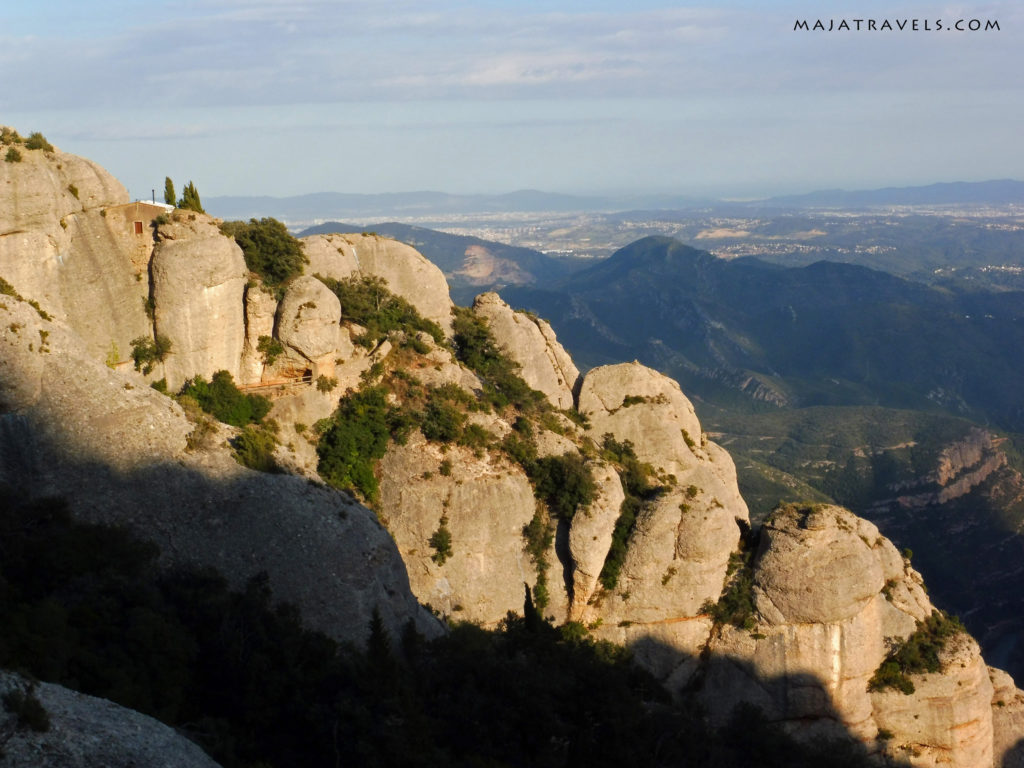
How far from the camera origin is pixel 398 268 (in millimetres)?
51500

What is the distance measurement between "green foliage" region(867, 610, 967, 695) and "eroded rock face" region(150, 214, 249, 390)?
32.6 metres

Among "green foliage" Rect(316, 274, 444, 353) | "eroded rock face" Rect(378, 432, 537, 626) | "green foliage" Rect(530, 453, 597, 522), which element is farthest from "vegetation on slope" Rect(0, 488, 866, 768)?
"green foliage" Rect(316, 274, 444, 353)

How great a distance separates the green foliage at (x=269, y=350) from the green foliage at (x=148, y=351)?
4.17 m

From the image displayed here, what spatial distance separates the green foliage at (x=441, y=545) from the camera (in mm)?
40125

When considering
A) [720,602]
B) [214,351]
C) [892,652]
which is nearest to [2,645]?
[214,351]

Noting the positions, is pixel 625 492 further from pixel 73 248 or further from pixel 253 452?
pixel 73 248

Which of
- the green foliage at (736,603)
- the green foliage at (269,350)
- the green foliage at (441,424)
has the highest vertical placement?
the green foliage at (269,350)

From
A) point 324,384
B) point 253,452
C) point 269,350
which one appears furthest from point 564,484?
point 269,350

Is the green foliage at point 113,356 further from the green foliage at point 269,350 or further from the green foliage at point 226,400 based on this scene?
the green foliage at point 269,350

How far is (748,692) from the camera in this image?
40781mm

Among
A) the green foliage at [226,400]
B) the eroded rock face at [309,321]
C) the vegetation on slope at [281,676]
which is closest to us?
the vegetation on slope at [281,676]

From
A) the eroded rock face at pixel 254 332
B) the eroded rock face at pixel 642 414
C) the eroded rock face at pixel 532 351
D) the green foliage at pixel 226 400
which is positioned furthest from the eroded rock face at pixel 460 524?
the eroded rock face at pixel 642 414

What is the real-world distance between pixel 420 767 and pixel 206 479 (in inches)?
518

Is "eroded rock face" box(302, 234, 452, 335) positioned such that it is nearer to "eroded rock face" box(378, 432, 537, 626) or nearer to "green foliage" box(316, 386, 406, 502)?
"green foliage" box(316, 386, 406, 502)
